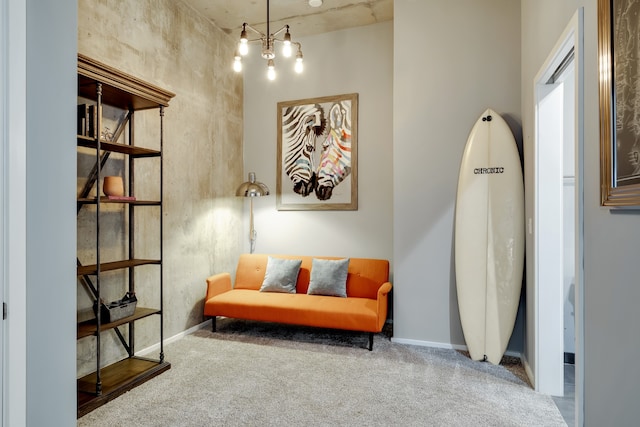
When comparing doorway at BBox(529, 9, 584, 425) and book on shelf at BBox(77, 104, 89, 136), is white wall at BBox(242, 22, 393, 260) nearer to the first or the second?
doorway at BBox(529, 9, 584, 425)

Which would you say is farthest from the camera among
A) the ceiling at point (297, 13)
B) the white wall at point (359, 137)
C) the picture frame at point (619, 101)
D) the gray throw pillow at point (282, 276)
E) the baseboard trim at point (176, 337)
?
the white wall at point (359, 137)

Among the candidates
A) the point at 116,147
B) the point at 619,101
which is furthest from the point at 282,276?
the point at 619,101

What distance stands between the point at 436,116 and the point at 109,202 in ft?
9.20

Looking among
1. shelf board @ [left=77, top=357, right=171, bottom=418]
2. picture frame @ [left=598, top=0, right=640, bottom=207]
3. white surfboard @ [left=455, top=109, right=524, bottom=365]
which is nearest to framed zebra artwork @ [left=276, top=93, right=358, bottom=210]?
white surfboard @ [left=455, top=109, right=524, bottom=365]

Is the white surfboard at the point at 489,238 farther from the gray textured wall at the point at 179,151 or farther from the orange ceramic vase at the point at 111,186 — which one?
the orange ceramic vase at the point at 111,186

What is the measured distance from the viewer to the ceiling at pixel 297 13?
3.72 meters

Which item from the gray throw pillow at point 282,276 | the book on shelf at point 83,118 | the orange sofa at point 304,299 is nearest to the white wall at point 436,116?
the orange sofa at point 304,299

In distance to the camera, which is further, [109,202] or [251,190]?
[251,190]

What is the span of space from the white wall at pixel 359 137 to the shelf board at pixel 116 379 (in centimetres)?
196

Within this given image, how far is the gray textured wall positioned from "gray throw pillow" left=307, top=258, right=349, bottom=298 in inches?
46.3

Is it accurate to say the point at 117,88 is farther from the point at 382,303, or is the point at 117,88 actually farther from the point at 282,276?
the point at 382,303

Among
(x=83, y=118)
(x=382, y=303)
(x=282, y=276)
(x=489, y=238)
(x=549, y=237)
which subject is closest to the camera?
(x=83, y=118)

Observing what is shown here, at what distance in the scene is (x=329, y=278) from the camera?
12.5ft

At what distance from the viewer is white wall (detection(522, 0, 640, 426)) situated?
1183 millimetres
